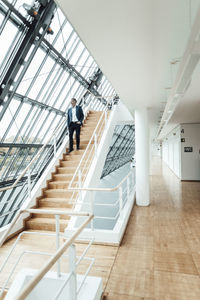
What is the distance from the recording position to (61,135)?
24.6ft

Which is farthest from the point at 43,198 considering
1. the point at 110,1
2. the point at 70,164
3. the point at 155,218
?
the point at 110,1

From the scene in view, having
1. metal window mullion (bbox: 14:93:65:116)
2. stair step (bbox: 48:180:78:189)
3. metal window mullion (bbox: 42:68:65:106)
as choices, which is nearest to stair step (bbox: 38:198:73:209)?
stair step (bbox: 48:180:78:189)

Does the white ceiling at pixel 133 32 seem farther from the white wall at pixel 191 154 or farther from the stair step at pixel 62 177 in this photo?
the white wall at pixel 191 154

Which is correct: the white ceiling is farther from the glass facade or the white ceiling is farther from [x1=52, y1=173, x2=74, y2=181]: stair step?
[x1=52, y1=173, x2=74, y2=181]: stair step

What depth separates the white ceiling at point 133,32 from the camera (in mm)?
1753

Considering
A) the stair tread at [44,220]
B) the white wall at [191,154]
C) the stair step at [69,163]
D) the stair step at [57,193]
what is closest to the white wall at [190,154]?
the white wall at [191,154]

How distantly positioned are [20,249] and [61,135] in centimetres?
471

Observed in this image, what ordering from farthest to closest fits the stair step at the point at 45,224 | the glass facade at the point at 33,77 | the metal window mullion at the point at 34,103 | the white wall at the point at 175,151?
the white wall at the point at 175,151 < the metal window mullion at the point at 34,103 < the glass facade at the point at 33,77 < the stair step at the point at 45,224

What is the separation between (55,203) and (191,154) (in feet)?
23.6

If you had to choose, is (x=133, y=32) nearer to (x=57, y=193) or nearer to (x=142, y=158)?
(x=57, y=193)

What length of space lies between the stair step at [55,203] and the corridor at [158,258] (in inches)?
50.3

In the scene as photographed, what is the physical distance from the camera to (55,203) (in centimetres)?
432

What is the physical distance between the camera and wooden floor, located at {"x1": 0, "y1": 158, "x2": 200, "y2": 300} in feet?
7.43

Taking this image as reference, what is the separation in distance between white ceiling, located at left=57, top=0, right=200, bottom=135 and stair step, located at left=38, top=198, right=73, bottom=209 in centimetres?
247
